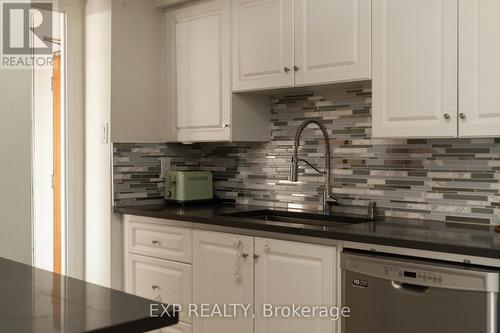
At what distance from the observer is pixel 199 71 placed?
350 cm

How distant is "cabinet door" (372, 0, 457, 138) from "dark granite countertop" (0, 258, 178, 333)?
5.26ft

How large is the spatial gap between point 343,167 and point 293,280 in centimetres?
82

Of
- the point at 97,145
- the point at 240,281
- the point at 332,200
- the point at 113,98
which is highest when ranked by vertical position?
the point at 113,98

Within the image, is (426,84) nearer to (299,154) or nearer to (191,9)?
(299,154)

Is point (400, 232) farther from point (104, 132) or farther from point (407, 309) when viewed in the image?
point (104, 132)

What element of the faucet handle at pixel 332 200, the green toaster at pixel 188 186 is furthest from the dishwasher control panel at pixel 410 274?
the green toaster at pixel 188 186

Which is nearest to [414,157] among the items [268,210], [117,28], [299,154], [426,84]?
[426,84]

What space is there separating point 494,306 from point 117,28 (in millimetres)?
2673

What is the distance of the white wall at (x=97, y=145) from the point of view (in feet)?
11.5

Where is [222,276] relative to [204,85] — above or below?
below

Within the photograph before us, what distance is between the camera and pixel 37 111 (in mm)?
3773

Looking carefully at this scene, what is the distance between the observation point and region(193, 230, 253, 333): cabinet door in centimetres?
276

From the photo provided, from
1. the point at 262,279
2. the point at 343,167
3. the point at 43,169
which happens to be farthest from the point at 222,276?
the point at 43,169

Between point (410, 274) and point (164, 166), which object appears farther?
point (164, 166)
